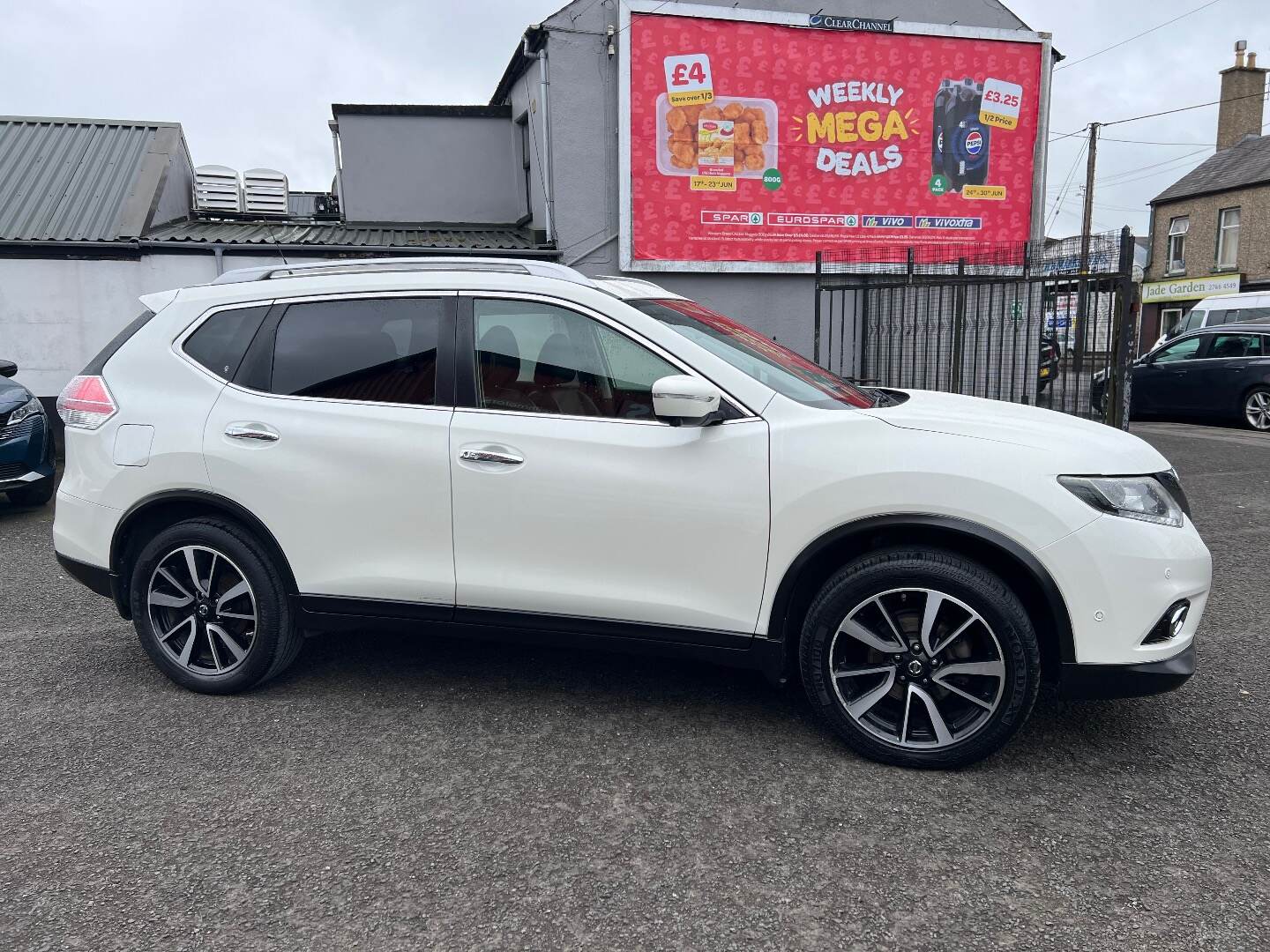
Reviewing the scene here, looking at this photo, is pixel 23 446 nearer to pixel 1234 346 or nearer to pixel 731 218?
pixel 731 218

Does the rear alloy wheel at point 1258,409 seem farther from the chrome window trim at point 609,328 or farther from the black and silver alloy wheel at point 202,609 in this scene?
the black and silver alloy wheel at point 202,609

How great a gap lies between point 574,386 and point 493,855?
5.32ft

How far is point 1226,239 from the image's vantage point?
29.1m

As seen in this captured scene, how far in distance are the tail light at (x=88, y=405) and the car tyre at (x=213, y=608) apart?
0.55 m

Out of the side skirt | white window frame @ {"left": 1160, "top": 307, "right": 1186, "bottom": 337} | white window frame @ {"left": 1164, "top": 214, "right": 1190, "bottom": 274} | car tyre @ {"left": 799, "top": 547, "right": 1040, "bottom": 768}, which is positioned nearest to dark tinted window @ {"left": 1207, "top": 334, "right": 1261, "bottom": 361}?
car tyre @ {"left": 799, "top": 547, "right": 1040, "bottom": 768}

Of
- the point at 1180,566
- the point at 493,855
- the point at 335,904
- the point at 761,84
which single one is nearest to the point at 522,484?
the point at 493,855

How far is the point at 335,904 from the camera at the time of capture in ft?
8.07

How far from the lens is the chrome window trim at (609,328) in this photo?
3.23 metres

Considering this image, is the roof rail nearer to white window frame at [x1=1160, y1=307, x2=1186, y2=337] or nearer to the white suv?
the white suv

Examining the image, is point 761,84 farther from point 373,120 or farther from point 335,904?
point 335,904

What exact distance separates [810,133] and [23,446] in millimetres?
9415

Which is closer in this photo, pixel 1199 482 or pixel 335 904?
pixel 335 904

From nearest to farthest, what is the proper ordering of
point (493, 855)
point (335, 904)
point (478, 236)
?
point (335, 904), point (493, 855), point (478, 236)

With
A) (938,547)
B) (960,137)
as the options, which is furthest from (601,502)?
(960,137)
